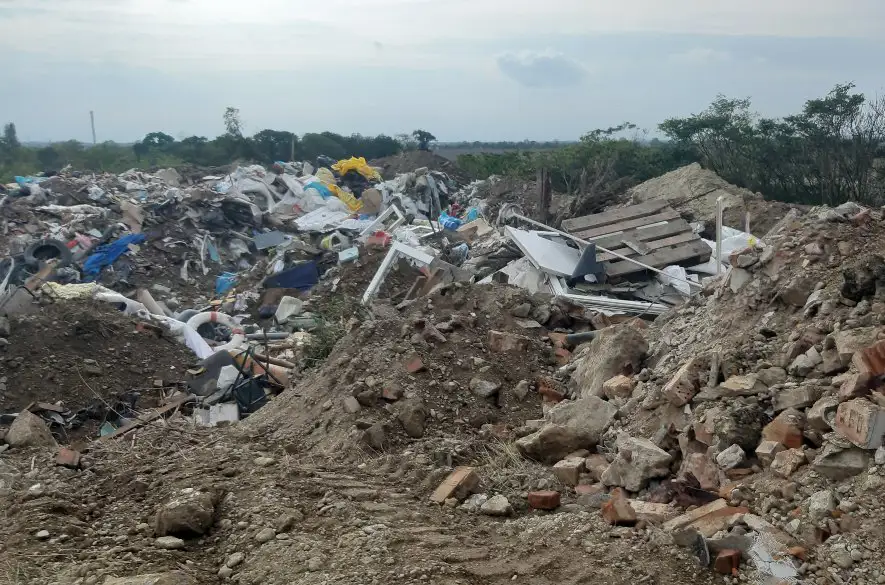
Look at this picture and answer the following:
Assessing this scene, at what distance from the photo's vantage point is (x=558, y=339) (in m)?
5.90

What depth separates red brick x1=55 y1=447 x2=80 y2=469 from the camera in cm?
425

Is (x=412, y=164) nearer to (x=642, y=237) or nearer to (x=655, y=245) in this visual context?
(x=642, y=237)

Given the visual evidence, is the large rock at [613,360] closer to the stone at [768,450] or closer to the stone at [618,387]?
the stone at [618,387]

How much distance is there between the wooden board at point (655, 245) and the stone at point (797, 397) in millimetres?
4027

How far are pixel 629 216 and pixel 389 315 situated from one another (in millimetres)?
3499

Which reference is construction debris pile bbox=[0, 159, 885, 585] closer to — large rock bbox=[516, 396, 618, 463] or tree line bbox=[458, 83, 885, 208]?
large rock bbox=[516, 396, 618, 463]

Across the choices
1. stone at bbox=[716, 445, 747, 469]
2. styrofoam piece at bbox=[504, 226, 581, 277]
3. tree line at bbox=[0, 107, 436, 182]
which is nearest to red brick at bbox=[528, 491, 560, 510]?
stone at bbox=[716, 445, 747, 469]

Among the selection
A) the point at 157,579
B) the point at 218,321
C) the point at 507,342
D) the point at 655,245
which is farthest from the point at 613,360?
the point at 218,321

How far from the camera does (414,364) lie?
5.06m

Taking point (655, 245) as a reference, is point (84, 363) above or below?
below

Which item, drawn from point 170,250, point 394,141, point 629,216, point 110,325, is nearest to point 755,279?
point 629,216

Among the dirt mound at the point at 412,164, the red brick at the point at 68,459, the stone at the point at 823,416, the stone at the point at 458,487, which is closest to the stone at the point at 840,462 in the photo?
the stone at the point at 823,416

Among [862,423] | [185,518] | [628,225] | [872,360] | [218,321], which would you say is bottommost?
[218,321]

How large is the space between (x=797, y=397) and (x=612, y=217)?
5264 mm
